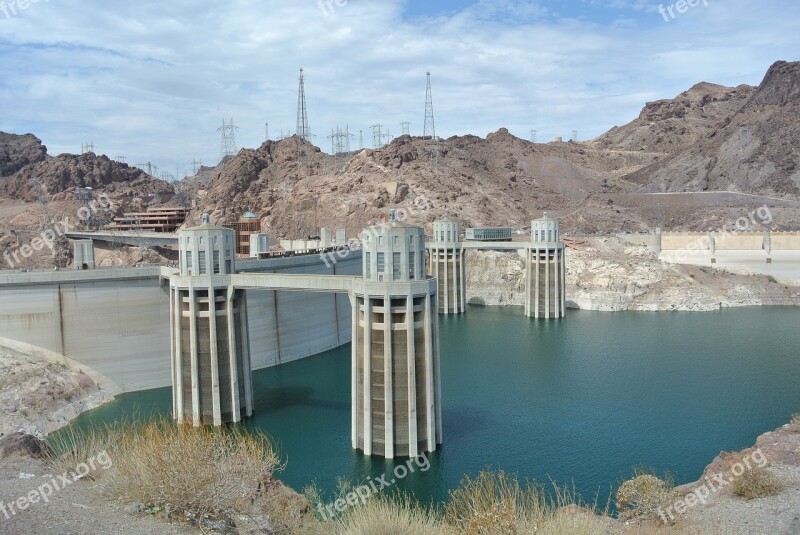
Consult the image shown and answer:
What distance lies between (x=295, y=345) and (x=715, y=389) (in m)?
30.9

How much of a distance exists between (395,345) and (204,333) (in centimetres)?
1227

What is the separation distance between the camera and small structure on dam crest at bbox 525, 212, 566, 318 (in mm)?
72812

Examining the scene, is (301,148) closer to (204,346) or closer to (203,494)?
(204,346)

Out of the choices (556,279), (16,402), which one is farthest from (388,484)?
(556,279)

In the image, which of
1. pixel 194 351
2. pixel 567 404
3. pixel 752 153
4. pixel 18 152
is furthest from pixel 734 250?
pixel 18 152

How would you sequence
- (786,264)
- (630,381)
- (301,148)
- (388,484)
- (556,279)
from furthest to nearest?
(301,148), (786,264), (556,279), (630,381), (388,484)

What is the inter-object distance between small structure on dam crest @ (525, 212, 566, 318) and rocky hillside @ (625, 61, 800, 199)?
71.9m

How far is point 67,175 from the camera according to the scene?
137875 millimetres

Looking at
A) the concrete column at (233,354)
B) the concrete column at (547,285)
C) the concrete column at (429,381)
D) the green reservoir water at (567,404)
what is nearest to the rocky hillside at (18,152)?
the green reservoir water at (567,404)

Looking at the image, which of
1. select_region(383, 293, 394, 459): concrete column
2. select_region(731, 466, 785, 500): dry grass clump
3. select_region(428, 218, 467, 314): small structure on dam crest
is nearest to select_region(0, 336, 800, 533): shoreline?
select_region(731, 466, 785, 500): dry grass clump

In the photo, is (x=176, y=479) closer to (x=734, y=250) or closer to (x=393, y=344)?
(x=393, y=344)

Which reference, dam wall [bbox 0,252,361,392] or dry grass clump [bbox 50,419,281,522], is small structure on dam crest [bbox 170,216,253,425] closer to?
dam wall [bbox 0,252,361,392]

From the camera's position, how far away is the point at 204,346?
120 feet

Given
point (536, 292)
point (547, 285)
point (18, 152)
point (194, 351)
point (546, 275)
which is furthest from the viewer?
point (18, 152)
